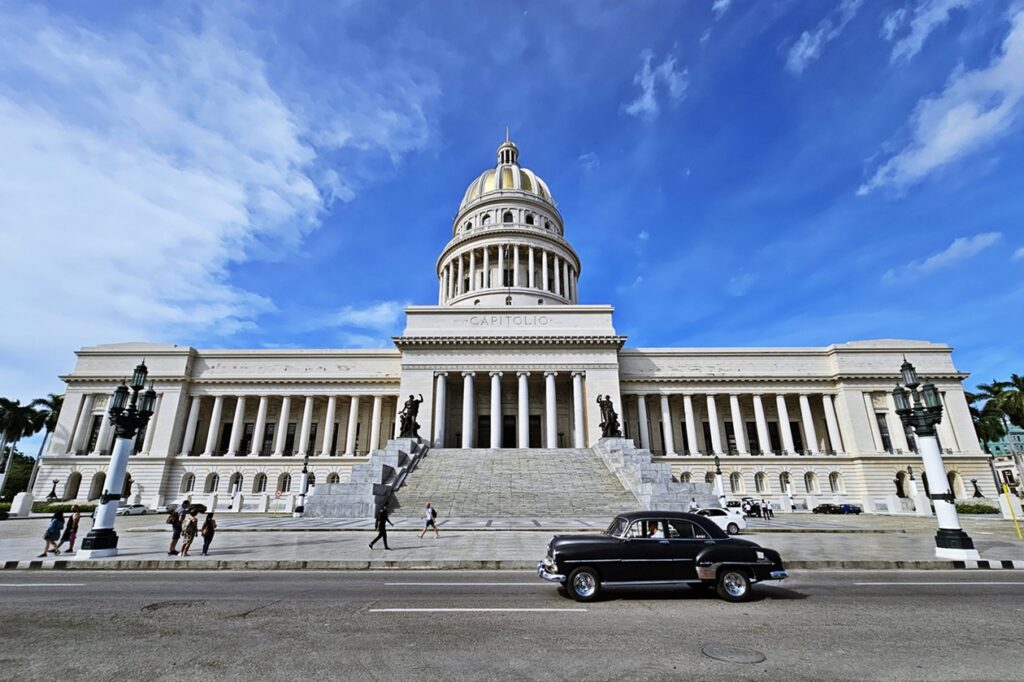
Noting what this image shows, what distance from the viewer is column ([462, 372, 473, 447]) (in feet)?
138

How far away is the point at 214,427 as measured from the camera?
47.6 m

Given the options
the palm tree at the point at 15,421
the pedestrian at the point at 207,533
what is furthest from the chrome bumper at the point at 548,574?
the palm tree at the point at 15,421

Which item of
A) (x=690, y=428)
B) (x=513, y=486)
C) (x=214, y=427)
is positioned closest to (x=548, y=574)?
(x=513, y=486)

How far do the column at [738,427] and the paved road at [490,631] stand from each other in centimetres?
3878

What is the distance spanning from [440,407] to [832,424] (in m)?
37.7

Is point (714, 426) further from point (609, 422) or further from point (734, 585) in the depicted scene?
point (734, 585)

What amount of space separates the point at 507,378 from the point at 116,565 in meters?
35.4

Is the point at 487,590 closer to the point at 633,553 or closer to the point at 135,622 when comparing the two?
the point at 633,553

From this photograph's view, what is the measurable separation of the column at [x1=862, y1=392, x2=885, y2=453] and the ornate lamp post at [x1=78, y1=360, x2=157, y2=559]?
54247 mm

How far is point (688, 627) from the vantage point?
6621 mm

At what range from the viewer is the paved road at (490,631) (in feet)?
16.5

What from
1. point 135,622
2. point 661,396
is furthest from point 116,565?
point 661,396

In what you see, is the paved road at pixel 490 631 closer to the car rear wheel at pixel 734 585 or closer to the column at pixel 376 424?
the car rear wheel at pixel 734 585

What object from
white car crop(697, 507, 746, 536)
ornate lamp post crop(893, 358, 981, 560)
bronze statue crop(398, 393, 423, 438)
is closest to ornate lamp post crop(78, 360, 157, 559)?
white car crop(697, 507, 746, 536)
